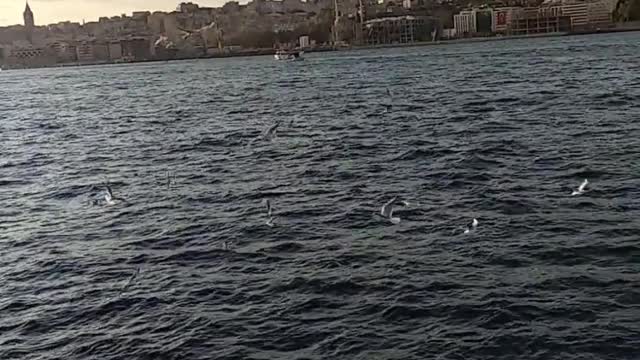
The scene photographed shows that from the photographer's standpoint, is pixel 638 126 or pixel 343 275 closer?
pixel 343 275

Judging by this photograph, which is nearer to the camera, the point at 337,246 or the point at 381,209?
the point at 337,246

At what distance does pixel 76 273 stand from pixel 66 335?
131 inches

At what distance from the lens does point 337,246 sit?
1650 cm

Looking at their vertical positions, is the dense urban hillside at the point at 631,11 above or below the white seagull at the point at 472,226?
above

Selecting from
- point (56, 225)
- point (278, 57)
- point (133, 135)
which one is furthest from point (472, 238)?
point (278, 57)

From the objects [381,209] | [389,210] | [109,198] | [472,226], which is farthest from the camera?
[109,198]

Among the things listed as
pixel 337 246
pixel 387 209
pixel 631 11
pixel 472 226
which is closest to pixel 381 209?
pixel 387 209

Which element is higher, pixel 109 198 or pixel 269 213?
pixel 109 198

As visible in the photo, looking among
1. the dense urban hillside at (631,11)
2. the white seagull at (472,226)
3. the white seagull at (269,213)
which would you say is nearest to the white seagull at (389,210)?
the white seagull at (472,226)

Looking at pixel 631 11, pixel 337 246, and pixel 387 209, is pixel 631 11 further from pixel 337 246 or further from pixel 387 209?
pixel 337 246

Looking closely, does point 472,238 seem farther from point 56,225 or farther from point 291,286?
point 56,225

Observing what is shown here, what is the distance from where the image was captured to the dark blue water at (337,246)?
11930 millimetres

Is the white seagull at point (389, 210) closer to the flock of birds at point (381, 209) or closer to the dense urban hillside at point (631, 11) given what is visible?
the flock of birds at point (381, 209)

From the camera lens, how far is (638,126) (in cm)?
2930
